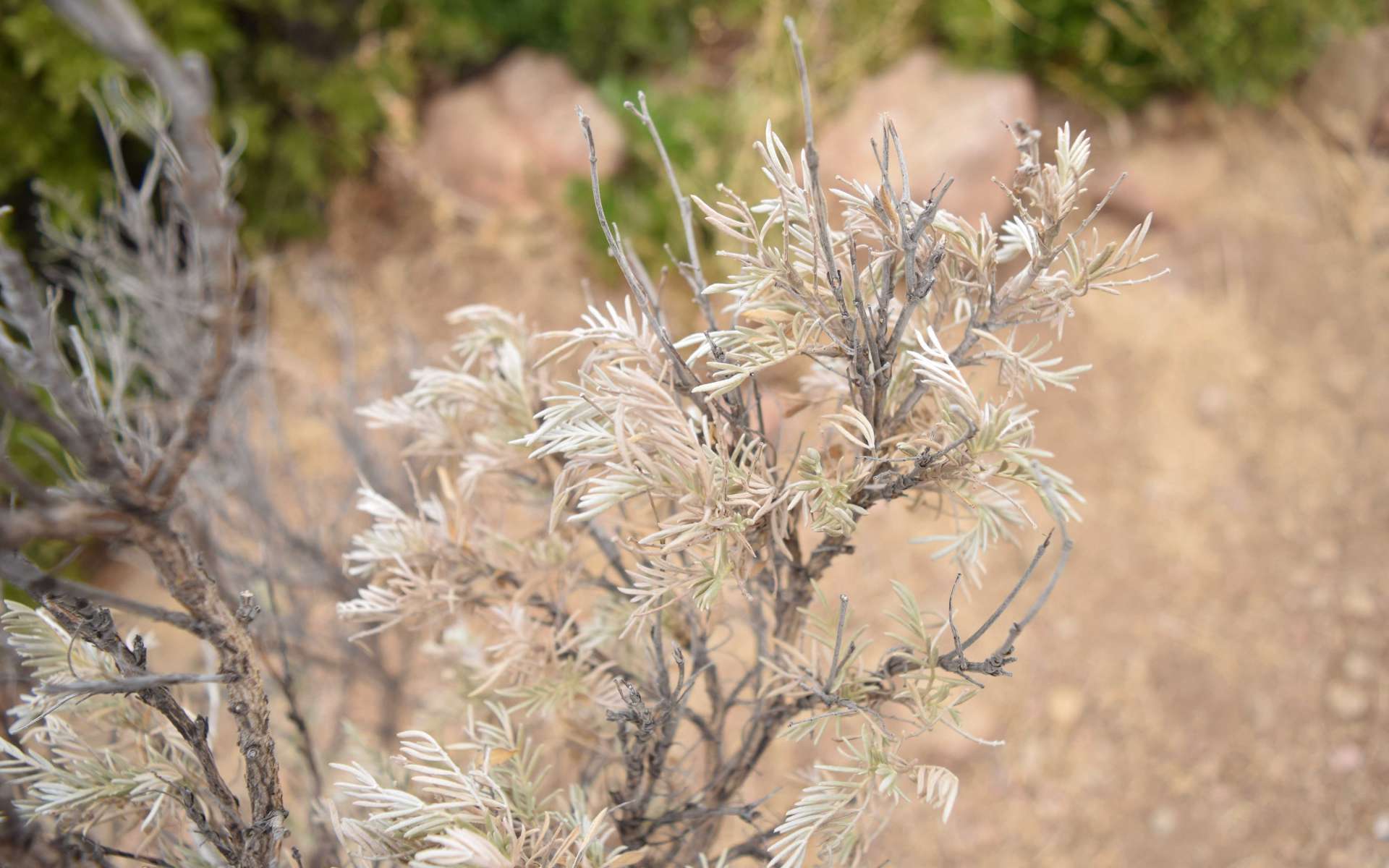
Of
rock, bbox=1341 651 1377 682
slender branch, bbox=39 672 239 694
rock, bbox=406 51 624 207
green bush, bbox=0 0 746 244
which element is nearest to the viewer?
slender branch, bbox=39 672 239 694

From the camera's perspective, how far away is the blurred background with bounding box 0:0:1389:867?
188cm

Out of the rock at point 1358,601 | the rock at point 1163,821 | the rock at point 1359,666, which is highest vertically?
the rock at point 1358,601

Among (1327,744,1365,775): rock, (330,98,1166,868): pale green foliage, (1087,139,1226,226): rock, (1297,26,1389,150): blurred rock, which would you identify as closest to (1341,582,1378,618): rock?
(1327,744,1365,775): rock

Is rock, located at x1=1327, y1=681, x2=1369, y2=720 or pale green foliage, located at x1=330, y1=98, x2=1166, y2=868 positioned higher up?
pale green foliage, located at x1=330, y1=98, x2=1166, y2=868

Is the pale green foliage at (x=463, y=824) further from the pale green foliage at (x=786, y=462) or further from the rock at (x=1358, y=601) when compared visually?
the rock at (x=1358, y=601)

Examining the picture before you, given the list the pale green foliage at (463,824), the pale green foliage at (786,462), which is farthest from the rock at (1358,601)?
the pale green foliage at (463,824)

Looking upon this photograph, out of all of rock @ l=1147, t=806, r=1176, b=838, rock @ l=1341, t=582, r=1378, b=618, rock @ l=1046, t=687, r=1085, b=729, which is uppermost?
rock @ l=1341, t=582, r=1378, b=618

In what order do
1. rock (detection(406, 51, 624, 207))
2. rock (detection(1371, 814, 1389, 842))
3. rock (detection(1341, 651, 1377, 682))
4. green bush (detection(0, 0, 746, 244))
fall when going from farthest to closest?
rock (detection(406, 51, 624, 207)) < green bush (detection(0, 0, 746, 244)) < rock (detection(1341, 651, 1377, 682)) < rock (detection(1371, 814, 1389, 842))

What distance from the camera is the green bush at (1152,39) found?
7.97ft

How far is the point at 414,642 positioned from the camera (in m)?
1.77

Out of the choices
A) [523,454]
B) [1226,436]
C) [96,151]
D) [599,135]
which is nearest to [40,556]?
[96,151]

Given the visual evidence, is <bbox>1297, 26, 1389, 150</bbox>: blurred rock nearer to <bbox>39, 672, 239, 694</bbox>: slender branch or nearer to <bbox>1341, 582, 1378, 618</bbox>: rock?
<bbox>1341, 582, 1378, 618</bbox>: rock

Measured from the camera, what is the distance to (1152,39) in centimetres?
253

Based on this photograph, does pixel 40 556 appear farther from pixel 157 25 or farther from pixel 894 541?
pixel 894 541
